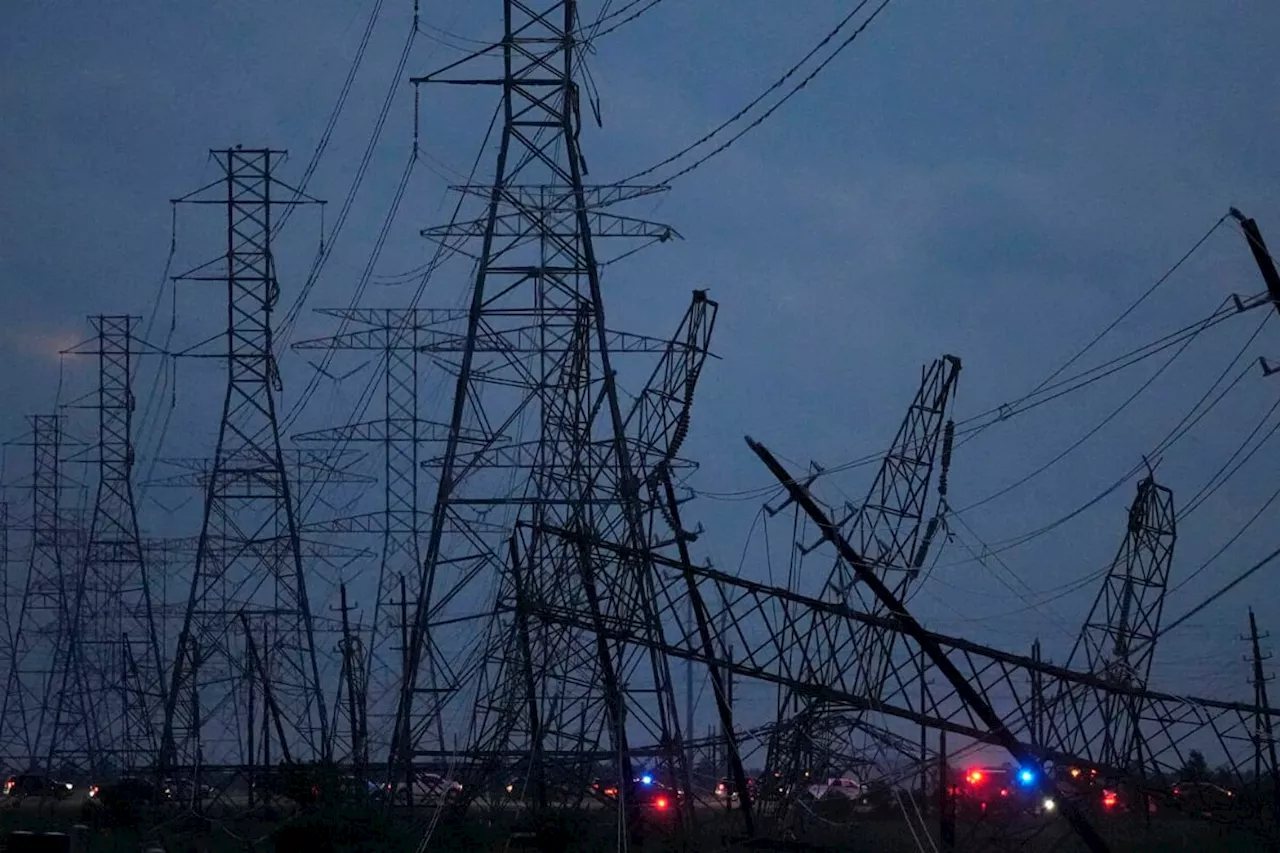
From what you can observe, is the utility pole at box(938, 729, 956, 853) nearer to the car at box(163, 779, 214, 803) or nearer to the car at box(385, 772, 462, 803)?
the car at box(385, 772, 462, 803)

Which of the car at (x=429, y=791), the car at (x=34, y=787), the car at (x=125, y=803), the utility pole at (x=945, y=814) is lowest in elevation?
the utility pole at (x=945, y=814)

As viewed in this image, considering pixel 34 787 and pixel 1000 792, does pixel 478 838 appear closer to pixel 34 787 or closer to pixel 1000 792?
pixel 1000 792

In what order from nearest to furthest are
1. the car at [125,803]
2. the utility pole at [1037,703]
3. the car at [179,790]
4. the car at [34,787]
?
1. the utility pole at [1037,703]
2. the car at [125,803]
3. the car at [179,790]
4. the car at [34,787]

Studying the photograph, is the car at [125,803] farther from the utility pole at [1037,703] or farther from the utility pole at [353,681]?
the utility pole at [1037,703]

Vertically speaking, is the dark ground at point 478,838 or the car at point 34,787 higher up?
the car at point 34,787

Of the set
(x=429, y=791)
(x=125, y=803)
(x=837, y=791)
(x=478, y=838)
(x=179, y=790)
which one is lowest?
(x=478, y=838)

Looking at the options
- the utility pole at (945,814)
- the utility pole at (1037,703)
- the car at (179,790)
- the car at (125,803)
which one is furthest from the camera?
the car at (179,790)

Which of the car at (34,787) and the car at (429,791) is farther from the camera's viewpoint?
the car at (34,787)

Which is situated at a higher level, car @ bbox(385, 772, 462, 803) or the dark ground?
car @ bbox(385, 772, 462, 803)

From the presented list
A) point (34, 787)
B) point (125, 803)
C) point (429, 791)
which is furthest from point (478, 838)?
point (34, 787)

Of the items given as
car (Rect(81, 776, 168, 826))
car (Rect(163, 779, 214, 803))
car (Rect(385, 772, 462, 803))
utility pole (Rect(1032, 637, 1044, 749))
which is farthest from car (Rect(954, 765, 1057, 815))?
car (Rect(81, 776, 168, 826))

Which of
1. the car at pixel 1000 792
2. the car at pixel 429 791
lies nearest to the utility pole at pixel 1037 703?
the car at pixel 1000 792

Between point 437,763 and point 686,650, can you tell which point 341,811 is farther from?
point 686,650

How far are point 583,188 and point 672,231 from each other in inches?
75.3
